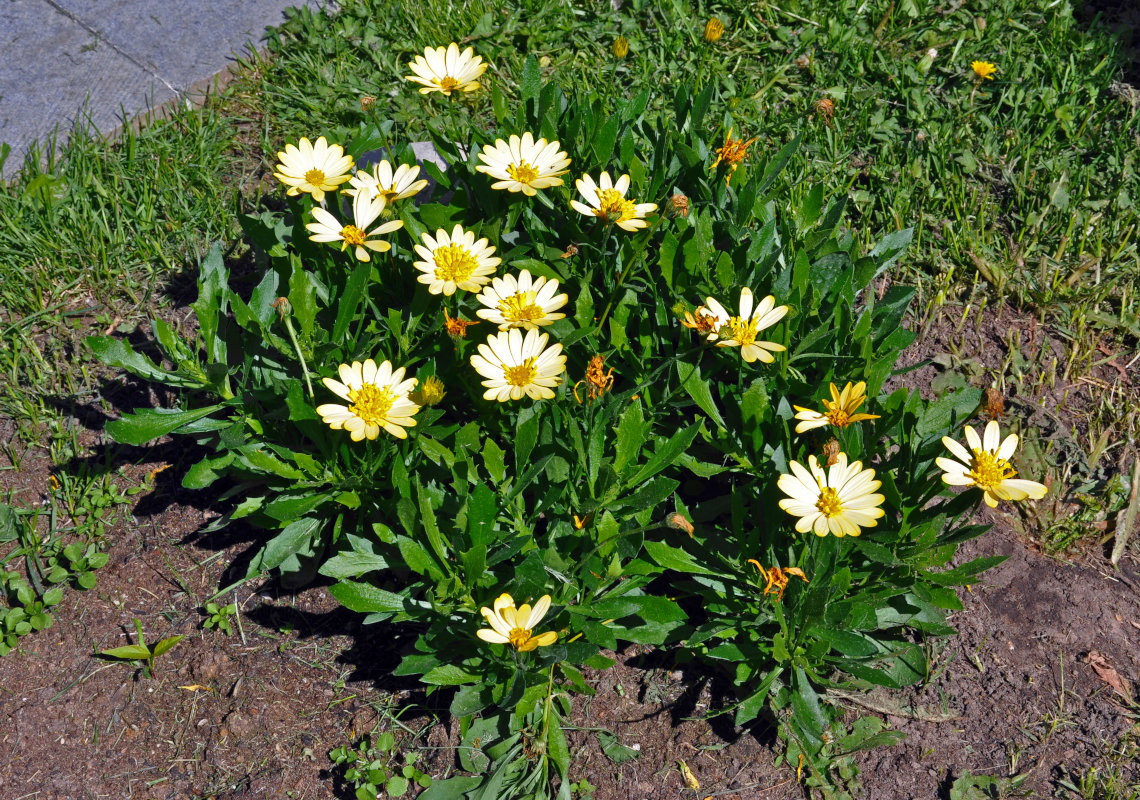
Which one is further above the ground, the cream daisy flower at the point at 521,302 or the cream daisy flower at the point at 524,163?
the cream daisy flower at the point at 524,163

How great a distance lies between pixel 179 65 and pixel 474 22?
1.17 m

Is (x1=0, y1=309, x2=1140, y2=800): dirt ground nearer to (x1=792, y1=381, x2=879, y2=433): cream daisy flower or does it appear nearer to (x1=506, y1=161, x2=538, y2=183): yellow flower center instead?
(x1=792, y1=381, x2=879, y2=433): cream daisy flower

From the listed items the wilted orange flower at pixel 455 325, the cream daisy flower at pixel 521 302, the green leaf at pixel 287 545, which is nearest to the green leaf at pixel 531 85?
the cream daisy flower at pixel 521 302

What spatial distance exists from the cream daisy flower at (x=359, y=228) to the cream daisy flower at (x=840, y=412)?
1.03m

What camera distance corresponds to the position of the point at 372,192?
2416 millimetres

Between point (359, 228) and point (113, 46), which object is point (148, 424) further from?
point (113, 46)

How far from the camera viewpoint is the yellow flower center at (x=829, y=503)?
1.99 meters

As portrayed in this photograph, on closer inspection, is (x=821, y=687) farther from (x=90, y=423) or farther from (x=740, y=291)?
(x=90, y=423)

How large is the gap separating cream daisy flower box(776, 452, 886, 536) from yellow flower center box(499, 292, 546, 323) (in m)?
0.66

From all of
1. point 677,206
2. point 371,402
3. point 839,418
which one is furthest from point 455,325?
point 839,418

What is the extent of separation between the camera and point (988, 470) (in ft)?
6.51

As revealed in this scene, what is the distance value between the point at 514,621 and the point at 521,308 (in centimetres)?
71

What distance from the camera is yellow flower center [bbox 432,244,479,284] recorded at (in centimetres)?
229

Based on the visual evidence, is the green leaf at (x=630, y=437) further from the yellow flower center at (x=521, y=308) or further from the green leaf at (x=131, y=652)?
the green leaf at (x=131, y=652)
